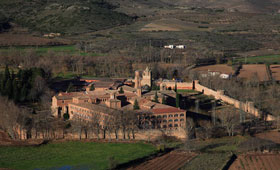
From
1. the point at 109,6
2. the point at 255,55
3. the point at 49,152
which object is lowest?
the point at 49,152

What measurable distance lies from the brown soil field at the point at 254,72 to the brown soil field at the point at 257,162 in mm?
32966

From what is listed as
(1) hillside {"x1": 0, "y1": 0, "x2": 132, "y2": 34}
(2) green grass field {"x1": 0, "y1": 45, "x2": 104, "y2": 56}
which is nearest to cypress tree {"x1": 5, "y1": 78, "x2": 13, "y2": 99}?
(2) green grass field {"x1": 0, "y1": 45, "x2": 104, "y2": 56}

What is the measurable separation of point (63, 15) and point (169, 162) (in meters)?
88.2

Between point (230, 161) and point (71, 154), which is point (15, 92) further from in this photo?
point (230, 161)

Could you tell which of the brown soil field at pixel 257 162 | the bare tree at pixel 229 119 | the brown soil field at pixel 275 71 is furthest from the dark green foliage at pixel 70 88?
the brown soil field at pixel 275 71

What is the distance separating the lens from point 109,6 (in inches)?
5856

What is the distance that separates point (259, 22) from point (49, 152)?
298 feet

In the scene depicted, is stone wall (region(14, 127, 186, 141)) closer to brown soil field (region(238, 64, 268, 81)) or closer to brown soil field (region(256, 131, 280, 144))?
brown soil field (region(256, 131, 280, 144))

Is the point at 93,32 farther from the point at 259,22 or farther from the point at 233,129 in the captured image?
the point at 233,129

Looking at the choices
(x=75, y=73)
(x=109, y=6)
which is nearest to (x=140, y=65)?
(x=75, y=73)

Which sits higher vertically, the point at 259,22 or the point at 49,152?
the point at 259,22

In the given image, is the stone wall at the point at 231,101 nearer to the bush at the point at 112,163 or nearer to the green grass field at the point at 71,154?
the green grass field at the point at 71,154

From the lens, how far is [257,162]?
43.5 m

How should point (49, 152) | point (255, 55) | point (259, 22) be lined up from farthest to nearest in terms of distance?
point (259, 22) → point (255, 55) → point (49, 152)
